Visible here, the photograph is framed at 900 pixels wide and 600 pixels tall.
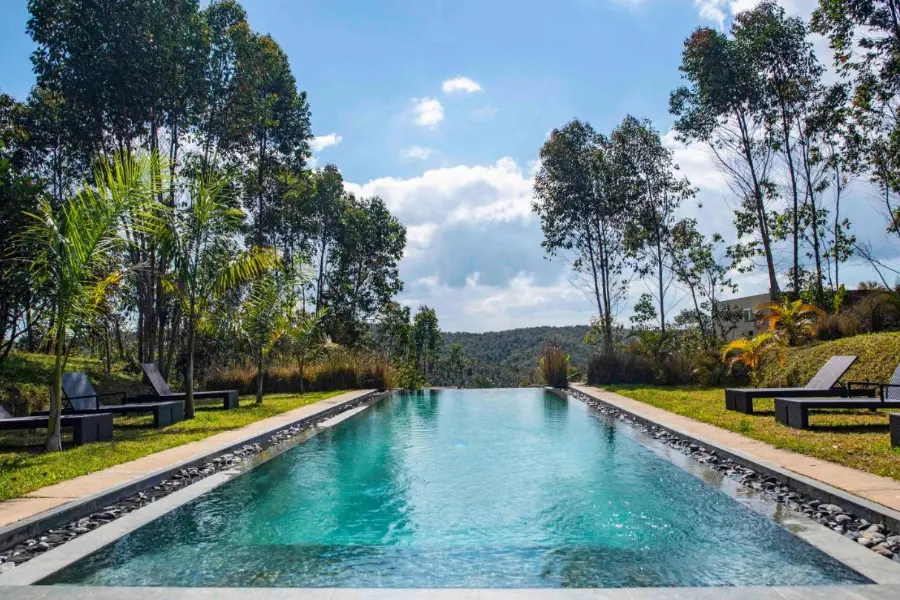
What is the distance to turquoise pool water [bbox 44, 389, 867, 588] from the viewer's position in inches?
144

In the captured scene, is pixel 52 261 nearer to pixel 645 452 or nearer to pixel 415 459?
pixel 415 459

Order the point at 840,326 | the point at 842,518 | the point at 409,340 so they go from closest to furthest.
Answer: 1. the point at 842,518
2. the point at 840,326
3. the point at 409,340

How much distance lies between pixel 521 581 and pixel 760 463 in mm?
3475

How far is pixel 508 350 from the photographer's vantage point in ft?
203

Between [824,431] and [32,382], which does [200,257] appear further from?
[824,431]

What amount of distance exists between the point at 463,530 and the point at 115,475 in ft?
11.0

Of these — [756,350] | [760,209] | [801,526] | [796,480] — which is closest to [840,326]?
[756,350]

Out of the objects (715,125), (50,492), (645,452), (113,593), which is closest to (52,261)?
(50,492)

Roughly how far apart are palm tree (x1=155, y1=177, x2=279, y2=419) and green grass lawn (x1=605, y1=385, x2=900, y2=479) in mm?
8406

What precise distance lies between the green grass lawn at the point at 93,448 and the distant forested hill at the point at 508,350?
34.4 meters

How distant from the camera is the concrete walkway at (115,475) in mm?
4652

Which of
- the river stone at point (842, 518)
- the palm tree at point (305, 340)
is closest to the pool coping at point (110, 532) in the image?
the river stone at point (842, 518)

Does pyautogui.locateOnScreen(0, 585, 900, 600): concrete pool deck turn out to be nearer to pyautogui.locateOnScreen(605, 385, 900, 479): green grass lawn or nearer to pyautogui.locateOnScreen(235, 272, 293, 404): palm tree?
pyautogui.locateOnScreen(605, 385, 900, 479): green grass lawn

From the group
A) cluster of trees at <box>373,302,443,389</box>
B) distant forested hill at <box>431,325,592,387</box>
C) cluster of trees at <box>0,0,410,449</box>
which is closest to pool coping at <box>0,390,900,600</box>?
cluster of trees at <box>0,0,410,449</box>
